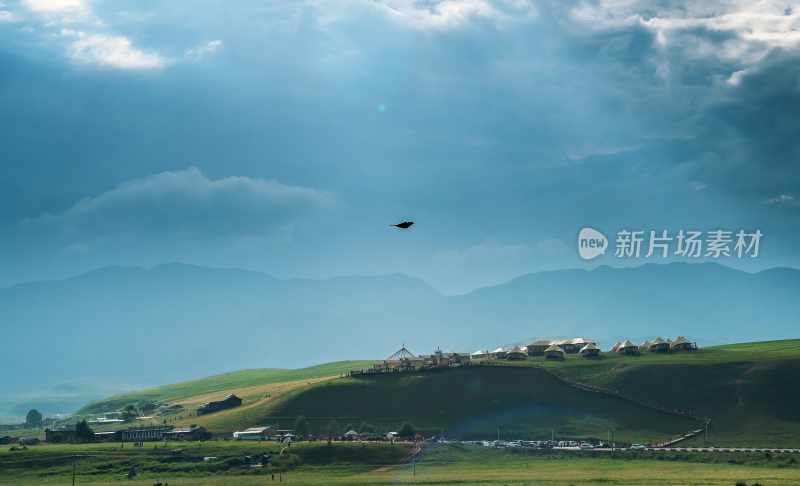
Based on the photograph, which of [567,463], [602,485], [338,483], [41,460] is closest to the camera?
[602,485]

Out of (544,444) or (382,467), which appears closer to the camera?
(382,467)

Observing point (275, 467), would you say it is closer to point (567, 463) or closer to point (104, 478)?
point (104, 478)

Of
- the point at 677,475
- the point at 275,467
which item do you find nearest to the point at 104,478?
the point at 275,467

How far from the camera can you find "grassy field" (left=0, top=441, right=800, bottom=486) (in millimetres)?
157000

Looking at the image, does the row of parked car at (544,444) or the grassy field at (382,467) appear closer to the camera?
the grassy field at (382,467)

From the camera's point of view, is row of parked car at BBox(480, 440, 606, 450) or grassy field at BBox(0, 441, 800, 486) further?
row of parked car at BBox(480, 440, 606, 450)

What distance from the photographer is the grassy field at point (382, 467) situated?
157 metres

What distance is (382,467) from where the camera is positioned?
173875mm

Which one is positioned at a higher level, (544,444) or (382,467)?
(544,444)

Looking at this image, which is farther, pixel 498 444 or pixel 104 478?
pixel 498 444

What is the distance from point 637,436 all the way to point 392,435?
50764 millimetres

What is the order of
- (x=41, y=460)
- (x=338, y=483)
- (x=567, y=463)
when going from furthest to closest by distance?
1. (x=41, y=460)
2. (x=567, y=463)
3. (x=338, y=483)

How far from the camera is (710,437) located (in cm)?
19388

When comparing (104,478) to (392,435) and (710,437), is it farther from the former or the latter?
(710,437)
